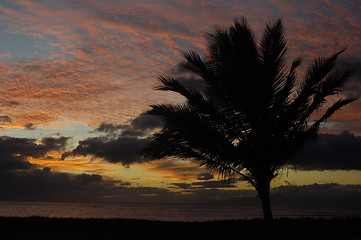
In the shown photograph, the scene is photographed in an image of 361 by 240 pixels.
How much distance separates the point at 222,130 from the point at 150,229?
16.9ft

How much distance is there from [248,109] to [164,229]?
6040 mm

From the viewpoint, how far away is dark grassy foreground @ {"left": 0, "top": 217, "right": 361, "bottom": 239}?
1144cm

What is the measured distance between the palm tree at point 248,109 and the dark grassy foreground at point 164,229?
276 centimetres

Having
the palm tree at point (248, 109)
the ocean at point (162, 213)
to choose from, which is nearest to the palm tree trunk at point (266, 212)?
the palm tree at point (248, 109)

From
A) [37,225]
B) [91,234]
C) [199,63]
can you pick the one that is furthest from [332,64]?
[37,225]

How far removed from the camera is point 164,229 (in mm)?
13078

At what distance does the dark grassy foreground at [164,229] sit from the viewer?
11.4 meters

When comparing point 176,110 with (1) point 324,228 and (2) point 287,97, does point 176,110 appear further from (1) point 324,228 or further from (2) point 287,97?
(1) point 324,228

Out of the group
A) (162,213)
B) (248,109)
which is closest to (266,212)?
(248,109)

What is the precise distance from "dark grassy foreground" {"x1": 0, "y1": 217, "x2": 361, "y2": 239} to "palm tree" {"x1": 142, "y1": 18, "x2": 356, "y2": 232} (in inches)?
109

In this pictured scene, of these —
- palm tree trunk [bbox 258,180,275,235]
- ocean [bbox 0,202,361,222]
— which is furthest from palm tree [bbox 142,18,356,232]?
ocean [bbox 0,202,361,222]

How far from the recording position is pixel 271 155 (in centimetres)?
1070

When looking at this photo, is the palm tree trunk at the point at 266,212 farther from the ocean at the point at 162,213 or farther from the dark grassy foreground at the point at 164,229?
the ocean at the point at 162,213

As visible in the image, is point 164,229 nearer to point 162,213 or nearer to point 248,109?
point 248,109
